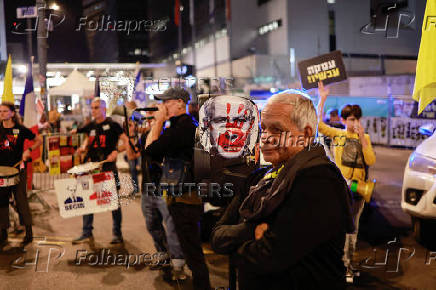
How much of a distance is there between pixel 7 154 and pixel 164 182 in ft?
10.2

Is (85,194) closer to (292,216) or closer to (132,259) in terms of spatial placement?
(132,259)

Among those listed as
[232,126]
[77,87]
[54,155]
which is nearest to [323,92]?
[232,126]

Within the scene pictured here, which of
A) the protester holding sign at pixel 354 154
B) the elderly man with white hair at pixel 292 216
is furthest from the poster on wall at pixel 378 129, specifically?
the elderly man with white hair at pixel 292 216

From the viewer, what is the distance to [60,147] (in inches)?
291

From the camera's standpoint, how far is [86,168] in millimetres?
5598

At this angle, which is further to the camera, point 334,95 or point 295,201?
point 334,95

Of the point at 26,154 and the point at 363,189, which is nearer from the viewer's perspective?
the point at 363,189

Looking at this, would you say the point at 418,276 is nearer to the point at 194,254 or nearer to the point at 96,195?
the point at 194,254

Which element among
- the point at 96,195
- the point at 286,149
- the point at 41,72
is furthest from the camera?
the point at 41,72

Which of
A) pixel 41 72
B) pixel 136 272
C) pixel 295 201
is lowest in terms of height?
pixel 136 272

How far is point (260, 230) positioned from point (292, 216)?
0.21m

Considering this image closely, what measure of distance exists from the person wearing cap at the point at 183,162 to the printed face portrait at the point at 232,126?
1.19m

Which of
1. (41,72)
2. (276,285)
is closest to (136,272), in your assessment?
(276,285)

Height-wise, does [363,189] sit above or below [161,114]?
below
